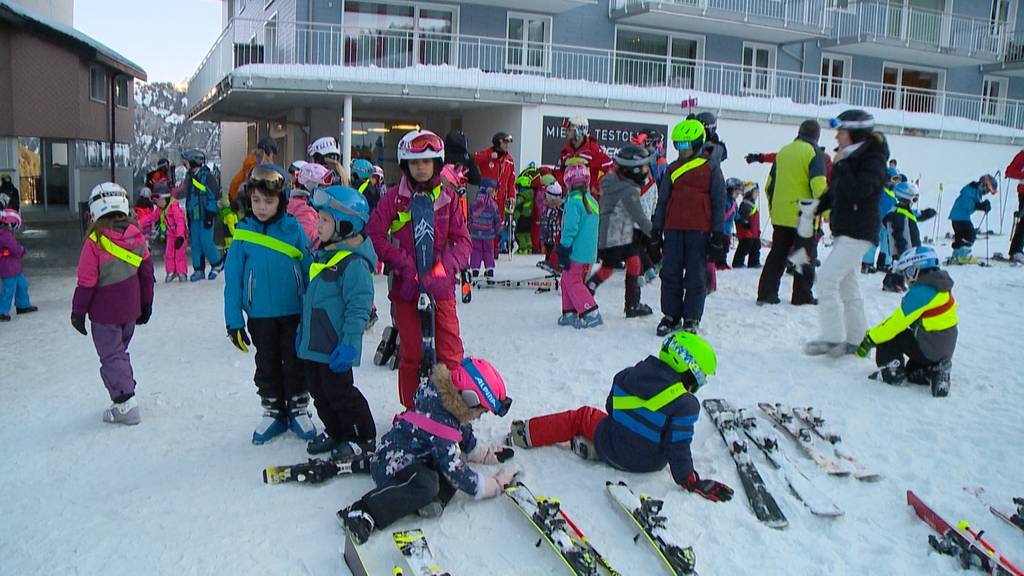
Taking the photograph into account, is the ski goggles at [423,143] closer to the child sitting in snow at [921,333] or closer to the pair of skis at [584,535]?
the pair of skis at [584,535]

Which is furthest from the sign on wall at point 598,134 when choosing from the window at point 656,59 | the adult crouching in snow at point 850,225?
the adult crouching in snow at point 850,225

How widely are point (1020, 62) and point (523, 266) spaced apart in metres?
24.6

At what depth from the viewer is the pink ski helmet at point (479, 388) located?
12.3 feet

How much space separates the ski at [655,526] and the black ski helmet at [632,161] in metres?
4.36

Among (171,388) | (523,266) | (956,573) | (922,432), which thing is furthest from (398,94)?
(956,573)

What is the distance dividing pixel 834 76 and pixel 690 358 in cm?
2560

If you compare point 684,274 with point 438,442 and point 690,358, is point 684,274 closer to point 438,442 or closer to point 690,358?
point 690,358

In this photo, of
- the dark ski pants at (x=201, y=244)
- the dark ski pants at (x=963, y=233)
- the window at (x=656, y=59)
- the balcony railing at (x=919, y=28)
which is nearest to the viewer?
the dark ski pants at (x=201, y=244)

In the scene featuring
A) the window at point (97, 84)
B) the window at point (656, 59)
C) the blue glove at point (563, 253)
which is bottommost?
the blue glove at point (563, 253)

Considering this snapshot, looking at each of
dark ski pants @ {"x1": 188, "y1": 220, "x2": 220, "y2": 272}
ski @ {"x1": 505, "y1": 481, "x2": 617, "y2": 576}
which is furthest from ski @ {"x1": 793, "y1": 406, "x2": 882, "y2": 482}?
dark ski pants @ {"x1": 188, "y1": 220, "x2": 220, "y2": 272}

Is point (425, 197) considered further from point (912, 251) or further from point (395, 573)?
point (912, 251)

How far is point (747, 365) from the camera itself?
642 centimetres

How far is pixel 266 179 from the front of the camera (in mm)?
4453

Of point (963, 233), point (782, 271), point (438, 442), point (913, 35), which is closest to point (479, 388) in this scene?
point (438, 442)
